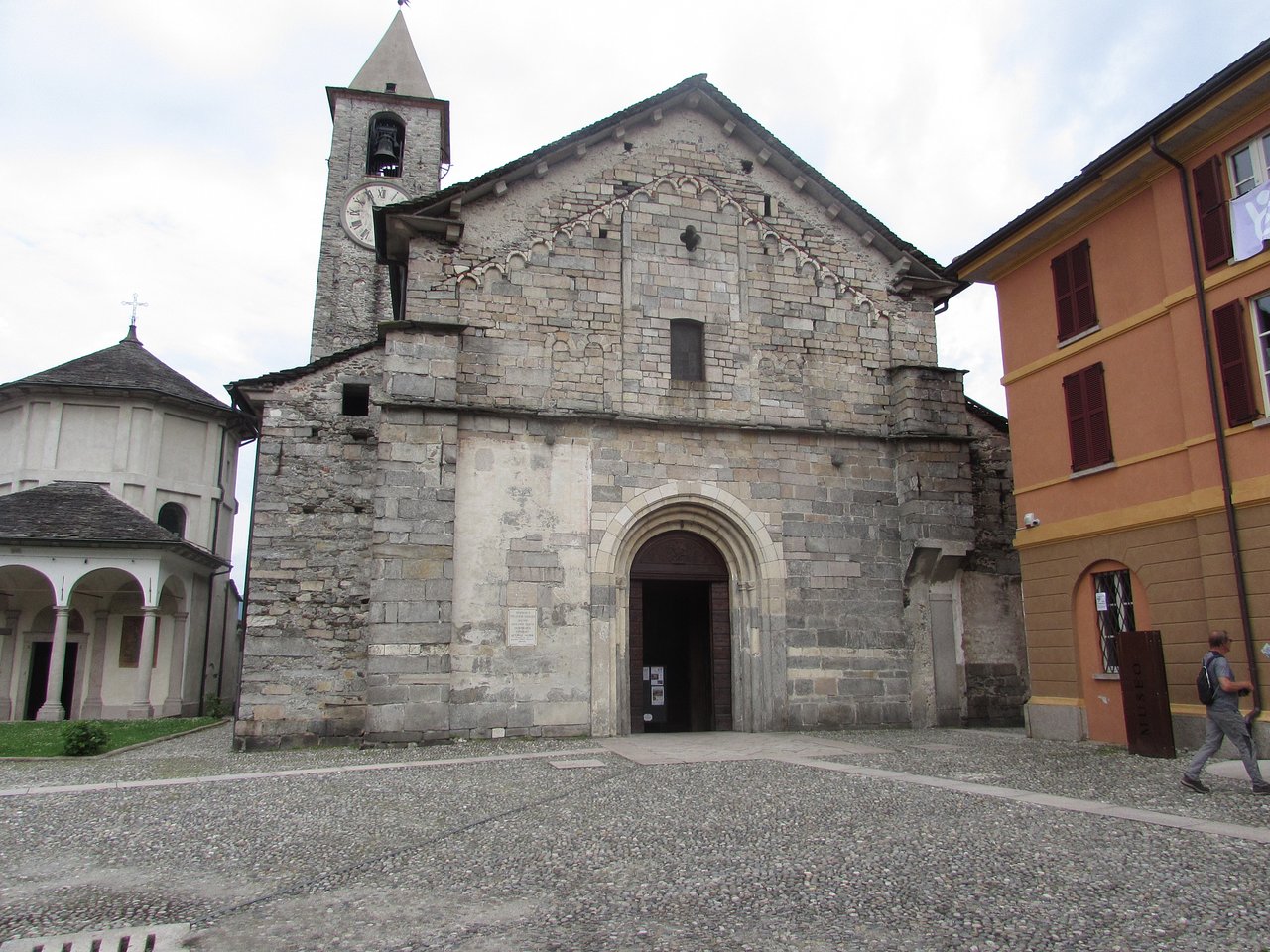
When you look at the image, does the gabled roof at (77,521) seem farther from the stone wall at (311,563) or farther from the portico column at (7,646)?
the stone wall at (311,563)

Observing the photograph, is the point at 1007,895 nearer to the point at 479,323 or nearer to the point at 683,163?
the point at 479,323

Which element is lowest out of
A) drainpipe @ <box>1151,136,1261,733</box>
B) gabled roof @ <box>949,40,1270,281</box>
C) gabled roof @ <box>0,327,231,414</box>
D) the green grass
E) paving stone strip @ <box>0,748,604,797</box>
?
the green grass

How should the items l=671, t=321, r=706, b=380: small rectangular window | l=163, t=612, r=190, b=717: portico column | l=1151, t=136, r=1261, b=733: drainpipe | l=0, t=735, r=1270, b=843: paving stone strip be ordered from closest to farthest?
l=0, t=735, r=1270, b=843: paving stone strip
l=1151, t=136, r=1261, b=733: drainpipe
l=671, t=321, r=706, b=380: small rectangular window
l=163, t=612, r=190, b=717: portico column

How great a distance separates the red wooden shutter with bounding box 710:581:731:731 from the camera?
14.5m

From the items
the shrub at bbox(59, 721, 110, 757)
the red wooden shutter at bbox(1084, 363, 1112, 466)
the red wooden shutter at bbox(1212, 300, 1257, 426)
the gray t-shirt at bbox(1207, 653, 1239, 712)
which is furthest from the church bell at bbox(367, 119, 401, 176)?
the gray t-shirt at bbox(1207, 653, 1239, 712)

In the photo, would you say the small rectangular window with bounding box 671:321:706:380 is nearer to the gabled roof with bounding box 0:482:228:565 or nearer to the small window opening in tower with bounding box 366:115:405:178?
the gabled roof with bounding box 0:482:228:565

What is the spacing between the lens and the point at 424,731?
1252 cm

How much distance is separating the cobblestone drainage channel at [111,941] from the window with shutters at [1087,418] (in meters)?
11.8

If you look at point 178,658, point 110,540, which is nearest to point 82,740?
point 110,540

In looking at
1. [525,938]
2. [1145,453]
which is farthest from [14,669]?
[1145,453]

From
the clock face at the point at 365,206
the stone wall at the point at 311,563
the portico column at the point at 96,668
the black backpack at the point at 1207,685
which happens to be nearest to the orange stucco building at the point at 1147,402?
the black backpack at the point at 1207,685

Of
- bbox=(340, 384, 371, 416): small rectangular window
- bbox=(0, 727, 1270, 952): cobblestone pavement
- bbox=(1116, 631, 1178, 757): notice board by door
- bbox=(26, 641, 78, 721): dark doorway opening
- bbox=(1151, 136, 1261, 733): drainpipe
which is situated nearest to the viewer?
bbox=(0, 727, 1270, 952): cobblestone pavement

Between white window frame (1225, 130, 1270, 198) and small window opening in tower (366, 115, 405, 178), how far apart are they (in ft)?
76.7

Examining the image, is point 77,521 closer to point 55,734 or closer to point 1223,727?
point 55,734
